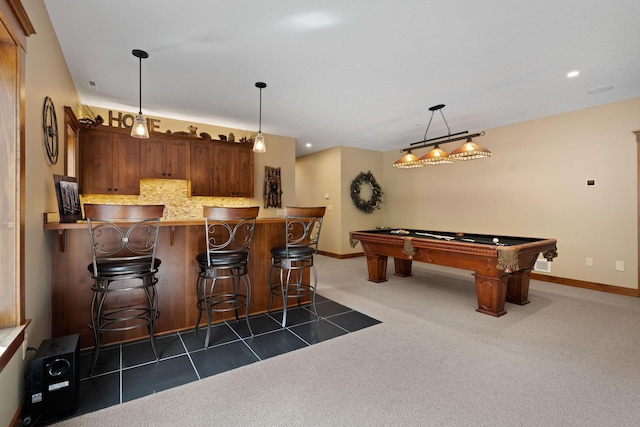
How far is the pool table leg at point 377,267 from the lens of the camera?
15.3ft

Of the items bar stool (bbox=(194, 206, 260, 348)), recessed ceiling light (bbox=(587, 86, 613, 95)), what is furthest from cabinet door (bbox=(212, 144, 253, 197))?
recessed ceiling light (bbox=(587, 86, 613, 95))

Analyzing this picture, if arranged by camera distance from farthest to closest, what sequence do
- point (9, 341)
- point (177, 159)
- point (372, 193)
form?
point (372, 193) < point (177, 159) < point (9, 341)

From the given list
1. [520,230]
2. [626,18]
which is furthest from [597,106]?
[626,18]

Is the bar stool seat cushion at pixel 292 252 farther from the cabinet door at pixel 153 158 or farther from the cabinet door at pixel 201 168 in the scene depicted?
the cabinet door at pixel 153 158

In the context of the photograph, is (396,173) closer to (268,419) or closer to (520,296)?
(520,296)

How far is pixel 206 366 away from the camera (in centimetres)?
221

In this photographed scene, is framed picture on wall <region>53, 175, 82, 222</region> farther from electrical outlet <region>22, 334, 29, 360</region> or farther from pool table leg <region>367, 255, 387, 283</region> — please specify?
pool table leg <region>367, 255, 387, 283</region>

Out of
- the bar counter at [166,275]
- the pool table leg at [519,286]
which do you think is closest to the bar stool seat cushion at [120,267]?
the bar counter at [166,275]

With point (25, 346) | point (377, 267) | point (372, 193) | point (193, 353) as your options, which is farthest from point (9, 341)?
point (372, 193)

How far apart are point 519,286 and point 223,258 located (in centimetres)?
346

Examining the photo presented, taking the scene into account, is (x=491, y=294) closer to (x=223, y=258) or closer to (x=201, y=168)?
(x=223, y=258)

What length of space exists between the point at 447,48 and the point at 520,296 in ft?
9.78

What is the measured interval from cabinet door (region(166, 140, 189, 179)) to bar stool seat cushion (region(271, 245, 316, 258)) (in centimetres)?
277

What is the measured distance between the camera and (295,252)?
2984 millimetres
